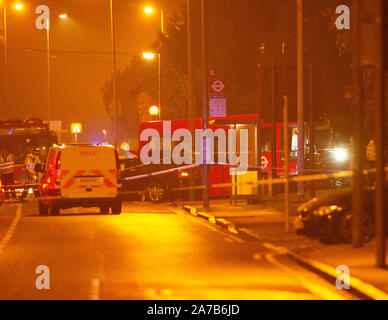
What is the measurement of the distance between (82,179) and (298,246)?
32.5ft

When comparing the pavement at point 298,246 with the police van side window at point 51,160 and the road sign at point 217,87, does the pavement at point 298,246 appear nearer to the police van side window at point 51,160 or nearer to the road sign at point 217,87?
the road sign at point 217,87

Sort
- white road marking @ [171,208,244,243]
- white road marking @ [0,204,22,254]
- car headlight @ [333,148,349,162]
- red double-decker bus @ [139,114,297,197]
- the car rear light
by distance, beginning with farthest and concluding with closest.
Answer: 1. car headlight @ [333,148,349,162]
2. the car rear light
3. red double-decker bus @ [139,114,297,197]
4. white road marking @ [171,208,244,243]
5. white road marking @ [0,204,22,254]

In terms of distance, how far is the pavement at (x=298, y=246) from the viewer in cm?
1182

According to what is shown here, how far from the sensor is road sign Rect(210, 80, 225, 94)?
28359 mm

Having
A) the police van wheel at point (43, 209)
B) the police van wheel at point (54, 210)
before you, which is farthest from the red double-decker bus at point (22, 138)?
the police van wheel at point (54, 210)

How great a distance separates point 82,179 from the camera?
2484 centimetres

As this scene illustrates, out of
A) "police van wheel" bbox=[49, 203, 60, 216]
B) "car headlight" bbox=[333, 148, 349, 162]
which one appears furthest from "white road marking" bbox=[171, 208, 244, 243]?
"car headlight" bbox=[333, 148, 349, 162]

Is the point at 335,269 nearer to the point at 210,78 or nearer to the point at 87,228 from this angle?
the point at 87,228

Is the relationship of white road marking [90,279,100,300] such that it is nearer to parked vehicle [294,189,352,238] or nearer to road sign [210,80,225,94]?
parked vehicle [294,189,352,238]

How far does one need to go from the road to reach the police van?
2112mm

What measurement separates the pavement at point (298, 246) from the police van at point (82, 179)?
2386mm

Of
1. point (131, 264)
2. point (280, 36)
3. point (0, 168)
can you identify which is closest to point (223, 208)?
point (0, 168)

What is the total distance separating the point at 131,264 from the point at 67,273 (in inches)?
51.4

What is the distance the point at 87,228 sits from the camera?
20.9 metres
